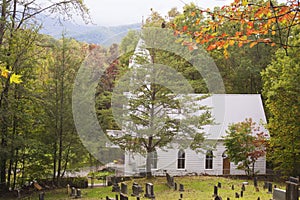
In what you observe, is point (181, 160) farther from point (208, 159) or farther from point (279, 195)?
point (279, 195)

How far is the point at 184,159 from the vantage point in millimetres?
22797

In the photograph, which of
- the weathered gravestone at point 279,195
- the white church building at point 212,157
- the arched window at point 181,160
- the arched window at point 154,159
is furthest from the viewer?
the arched window at point 181,160

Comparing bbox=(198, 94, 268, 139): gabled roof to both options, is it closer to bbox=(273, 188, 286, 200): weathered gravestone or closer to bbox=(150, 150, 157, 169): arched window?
bbox=(150, 150, 157, 169): arched window

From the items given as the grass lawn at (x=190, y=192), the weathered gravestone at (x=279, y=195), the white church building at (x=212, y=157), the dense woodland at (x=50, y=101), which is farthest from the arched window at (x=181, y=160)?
the weathered gravestone at (x=279, y=195)

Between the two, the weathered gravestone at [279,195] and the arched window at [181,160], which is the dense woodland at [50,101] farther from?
the weathered gravestone at [279,195]

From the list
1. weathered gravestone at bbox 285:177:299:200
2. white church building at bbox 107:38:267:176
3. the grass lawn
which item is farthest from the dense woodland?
weathered gravestone at bbox 285:177:299:200

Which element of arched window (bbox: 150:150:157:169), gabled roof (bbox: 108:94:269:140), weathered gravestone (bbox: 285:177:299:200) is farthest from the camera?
gabled roof (bbox: 108:94:269:140)

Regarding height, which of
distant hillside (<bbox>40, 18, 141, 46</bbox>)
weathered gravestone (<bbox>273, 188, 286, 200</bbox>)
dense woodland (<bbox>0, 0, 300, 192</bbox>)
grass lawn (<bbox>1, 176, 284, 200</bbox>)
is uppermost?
distant hillside (<bbox>40, 18, 141, 46</bbox>)

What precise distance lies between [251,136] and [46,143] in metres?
10.5

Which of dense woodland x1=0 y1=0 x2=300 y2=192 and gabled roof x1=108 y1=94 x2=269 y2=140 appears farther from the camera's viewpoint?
gabled roof x1=108 y1=94 x2=269 y2=140

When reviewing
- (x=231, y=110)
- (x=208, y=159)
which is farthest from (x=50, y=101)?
(x=231, y=110)

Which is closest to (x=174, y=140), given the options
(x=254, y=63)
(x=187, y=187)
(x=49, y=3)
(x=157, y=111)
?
(x=157, y=111)

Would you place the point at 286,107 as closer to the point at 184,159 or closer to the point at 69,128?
the point at 184,159

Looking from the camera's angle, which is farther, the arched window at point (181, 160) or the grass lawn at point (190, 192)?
the arched window at point (181, 160)
